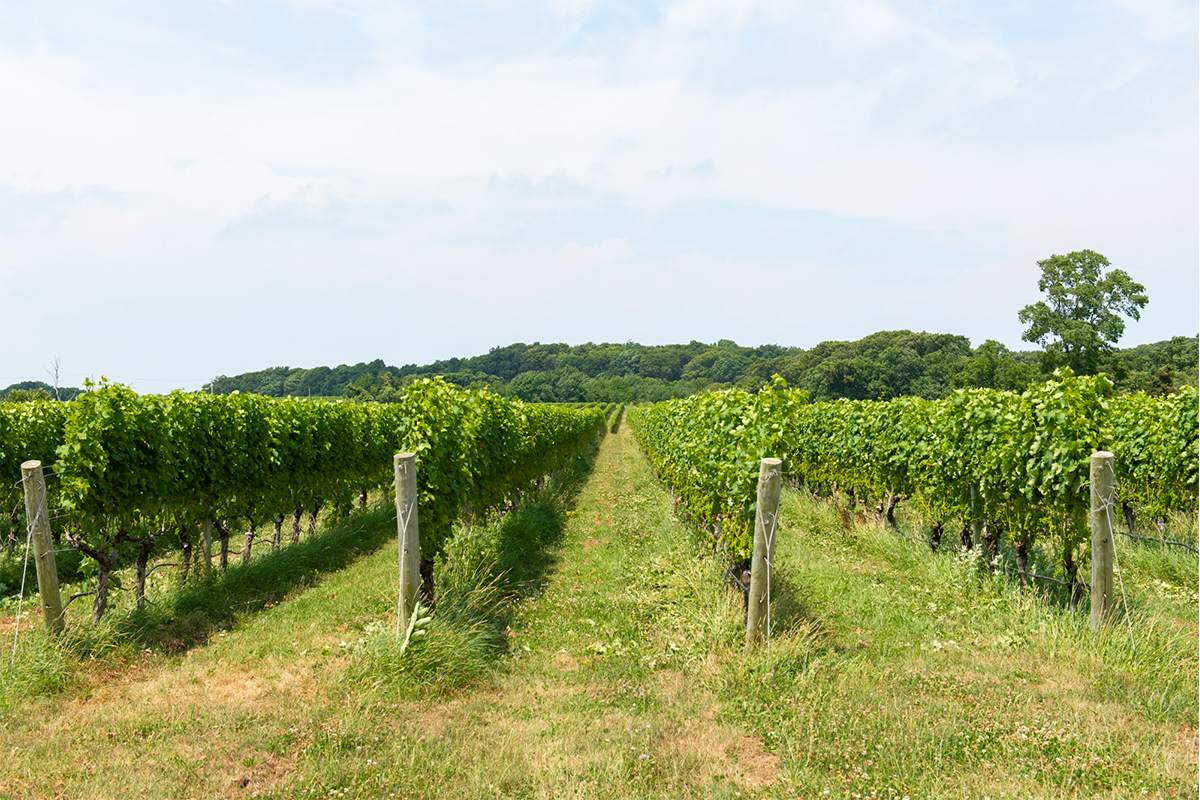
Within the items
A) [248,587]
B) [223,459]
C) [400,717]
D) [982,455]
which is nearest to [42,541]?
[248,587]

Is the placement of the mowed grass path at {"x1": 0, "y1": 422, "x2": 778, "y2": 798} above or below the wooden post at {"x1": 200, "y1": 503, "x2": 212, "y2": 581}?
below

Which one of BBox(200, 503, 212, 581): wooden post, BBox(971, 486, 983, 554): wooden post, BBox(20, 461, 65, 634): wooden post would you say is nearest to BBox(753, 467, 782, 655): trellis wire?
BBox(971, 486, 983, 554): wooden post

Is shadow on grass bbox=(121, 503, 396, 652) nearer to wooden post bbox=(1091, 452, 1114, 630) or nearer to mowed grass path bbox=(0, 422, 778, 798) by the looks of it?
mowed grass path bbox=(0, 422, 778, 798)

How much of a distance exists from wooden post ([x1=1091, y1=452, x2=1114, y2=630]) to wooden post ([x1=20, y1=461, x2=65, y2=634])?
9.15 meters

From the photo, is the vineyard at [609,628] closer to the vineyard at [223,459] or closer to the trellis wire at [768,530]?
the vineyard at [223,459]

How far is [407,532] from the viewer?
592cm

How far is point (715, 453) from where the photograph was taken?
25.9 feet

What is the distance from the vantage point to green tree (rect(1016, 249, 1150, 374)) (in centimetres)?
4797

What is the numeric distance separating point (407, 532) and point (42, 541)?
3241 millimetres

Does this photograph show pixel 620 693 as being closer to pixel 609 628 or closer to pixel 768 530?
pixel 609 628

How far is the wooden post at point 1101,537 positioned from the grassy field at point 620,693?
0.79ft

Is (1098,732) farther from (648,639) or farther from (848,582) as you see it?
(848,582)

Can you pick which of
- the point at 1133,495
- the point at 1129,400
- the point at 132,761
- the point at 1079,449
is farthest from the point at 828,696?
the point at 1129,400

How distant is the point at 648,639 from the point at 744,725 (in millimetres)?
1865
